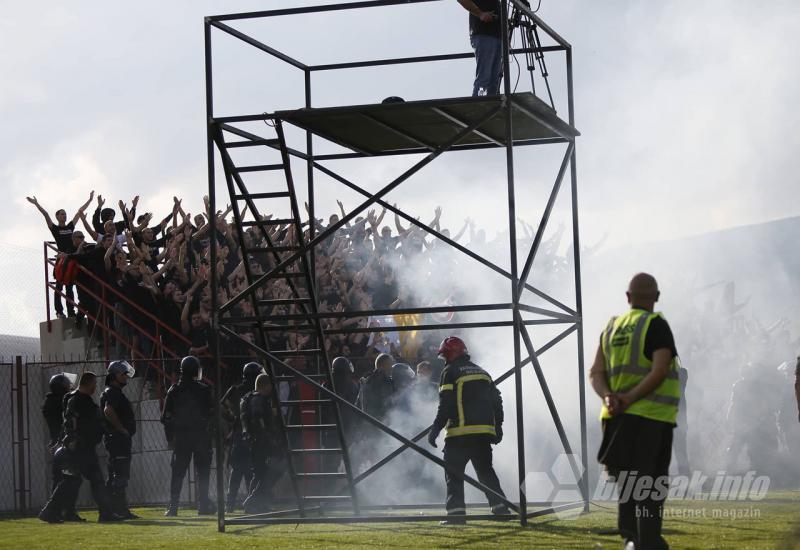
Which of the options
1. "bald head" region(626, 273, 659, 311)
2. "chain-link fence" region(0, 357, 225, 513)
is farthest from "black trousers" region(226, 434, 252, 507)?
"bald head" region(626, 273, 659, 311)

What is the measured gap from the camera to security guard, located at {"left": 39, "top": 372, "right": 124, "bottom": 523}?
1555 centimetres

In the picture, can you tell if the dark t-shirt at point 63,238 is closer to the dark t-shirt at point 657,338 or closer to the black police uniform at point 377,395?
the black police uniform at point 377,395

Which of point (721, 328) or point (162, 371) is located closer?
point (162, 371)

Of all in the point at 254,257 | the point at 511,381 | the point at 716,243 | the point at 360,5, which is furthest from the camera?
the point at 716,243

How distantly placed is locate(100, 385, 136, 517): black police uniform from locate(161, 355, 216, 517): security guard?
0.47 m

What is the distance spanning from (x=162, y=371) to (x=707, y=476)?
→ 798 cm

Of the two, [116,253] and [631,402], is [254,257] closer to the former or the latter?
[116,253]

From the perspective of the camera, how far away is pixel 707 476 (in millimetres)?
18281

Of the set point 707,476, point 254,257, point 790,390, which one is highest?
point 254,257

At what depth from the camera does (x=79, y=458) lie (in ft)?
51.1

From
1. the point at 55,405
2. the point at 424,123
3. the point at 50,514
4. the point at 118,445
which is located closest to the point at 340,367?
the point at 118,445

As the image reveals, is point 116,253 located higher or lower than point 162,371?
higher

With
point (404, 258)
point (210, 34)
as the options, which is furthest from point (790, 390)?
point (210, 34)

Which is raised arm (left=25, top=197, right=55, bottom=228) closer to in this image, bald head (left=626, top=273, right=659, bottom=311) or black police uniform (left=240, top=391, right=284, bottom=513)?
black police uniform (left=240, top=391, right=284, bottom=513)
